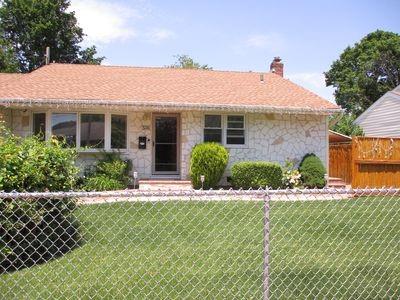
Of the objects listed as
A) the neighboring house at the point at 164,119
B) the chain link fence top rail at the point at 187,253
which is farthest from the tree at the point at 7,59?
the chain link fence top rail at the point at 187,253

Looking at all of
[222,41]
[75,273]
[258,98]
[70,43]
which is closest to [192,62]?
[70,43]

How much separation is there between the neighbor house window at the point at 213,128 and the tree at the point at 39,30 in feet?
68.2

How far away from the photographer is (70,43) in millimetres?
34031

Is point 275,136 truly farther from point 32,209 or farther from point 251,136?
point 32,209

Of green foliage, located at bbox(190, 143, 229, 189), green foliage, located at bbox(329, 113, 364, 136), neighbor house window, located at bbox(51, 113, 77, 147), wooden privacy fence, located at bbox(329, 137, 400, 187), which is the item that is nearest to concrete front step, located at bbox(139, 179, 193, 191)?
green foliage, located at bbox(190, 143, 229, 189)

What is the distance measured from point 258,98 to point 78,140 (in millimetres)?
6692

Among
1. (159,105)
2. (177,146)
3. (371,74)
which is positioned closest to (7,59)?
(177,146)

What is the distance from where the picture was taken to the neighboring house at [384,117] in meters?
25.7

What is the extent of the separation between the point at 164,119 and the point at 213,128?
6.09 ft

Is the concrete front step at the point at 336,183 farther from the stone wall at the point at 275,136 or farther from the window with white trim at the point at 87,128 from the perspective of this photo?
the window with white trim at the point at 87,128

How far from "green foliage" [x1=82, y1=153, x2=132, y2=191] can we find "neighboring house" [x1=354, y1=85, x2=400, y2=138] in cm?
1662

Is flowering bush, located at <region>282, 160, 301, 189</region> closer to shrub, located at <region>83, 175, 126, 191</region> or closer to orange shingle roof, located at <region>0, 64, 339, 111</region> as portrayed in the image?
orange shingle roof, located at <region>0, 64, 339, 111</region>

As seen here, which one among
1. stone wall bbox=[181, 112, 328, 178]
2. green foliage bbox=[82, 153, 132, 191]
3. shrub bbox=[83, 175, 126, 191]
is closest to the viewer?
shrub bbox=[83, 175, 126, 191]

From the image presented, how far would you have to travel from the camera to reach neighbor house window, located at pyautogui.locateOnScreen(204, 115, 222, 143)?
1631 cm
